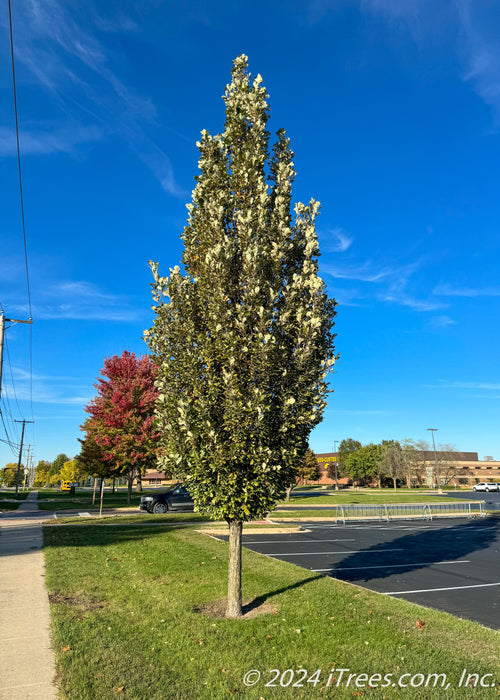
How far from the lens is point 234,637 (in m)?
6.25

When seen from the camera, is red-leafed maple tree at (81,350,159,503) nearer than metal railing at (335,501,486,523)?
No

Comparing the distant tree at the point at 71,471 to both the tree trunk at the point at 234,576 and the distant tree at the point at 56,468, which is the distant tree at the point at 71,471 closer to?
the distant tree at the point at 56,468

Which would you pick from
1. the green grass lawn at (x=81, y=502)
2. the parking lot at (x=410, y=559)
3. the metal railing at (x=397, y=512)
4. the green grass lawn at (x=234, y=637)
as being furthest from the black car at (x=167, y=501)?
the green grass lawn at (x=234, y=637)

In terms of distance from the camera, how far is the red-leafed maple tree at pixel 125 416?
27.5 meters

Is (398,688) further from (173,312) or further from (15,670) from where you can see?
(173,312)

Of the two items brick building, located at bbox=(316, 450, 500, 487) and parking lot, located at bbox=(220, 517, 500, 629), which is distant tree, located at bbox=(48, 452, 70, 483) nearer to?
brick building, located at bbox=(316, 450, 500, 487)

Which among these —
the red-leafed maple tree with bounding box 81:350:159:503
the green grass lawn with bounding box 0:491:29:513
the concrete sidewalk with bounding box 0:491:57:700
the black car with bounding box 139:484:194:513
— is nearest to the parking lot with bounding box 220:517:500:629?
the concrete sidewalk with bounding box 0:491:57:700

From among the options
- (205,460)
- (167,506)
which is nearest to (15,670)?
(205,460)

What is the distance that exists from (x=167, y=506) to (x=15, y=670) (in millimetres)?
19421

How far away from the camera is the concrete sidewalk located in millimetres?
4778

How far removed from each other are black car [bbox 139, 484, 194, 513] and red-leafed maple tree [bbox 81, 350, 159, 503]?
12.4 feet

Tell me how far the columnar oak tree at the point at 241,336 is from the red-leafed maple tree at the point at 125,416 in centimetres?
1995

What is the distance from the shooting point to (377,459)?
75.6m

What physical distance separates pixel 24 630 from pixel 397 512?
25789mm
